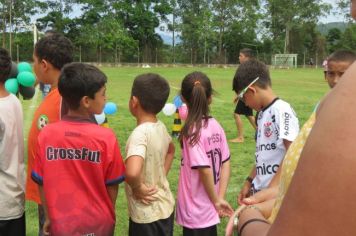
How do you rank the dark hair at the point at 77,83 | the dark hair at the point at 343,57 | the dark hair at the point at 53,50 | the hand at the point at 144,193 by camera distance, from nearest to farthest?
the dark hair at the point at 77,83 < the hand at the point at 144,193 < the dark hair at the point at 53,50 < the dark hair at the point at 343,57

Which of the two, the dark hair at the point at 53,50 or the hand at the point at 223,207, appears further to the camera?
the hand at the point at 223,207

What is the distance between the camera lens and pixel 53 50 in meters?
3.06

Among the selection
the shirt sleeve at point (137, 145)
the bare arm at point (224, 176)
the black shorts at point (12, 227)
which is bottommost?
the black shorts at point (12, 227)

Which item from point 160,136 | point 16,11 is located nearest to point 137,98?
point 160,136

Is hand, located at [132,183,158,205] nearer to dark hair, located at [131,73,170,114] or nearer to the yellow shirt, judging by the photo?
dark hair, located at [131,73,170,114]

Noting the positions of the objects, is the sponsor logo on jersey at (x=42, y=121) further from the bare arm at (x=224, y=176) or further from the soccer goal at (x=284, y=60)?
the soccer goal at (x=284, y=60)

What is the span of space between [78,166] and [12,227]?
0.95 meters

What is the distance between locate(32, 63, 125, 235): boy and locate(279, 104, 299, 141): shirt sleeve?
1100 mm

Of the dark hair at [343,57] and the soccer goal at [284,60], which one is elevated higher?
the soccer goal at [284,60]

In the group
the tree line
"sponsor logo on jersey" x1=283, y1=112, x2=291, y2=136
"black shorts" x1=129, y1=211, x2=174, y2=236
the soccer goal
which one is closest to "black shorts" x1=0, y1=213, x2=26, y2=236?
"black shorts" x1=129, y1=211, x2=174, y2=236

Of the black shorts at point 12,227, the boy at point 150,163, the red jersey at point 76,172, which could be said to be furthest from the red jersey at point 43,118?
the boy at point 150,163

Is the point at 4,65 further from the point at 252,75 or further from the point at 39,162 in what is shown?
the point at 252,75

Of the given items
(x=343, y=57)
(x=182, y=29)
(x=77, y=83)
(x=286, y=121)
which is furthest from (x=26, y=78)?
(x=182, y=29)

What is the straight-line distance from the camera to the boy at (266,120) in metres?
2.99
